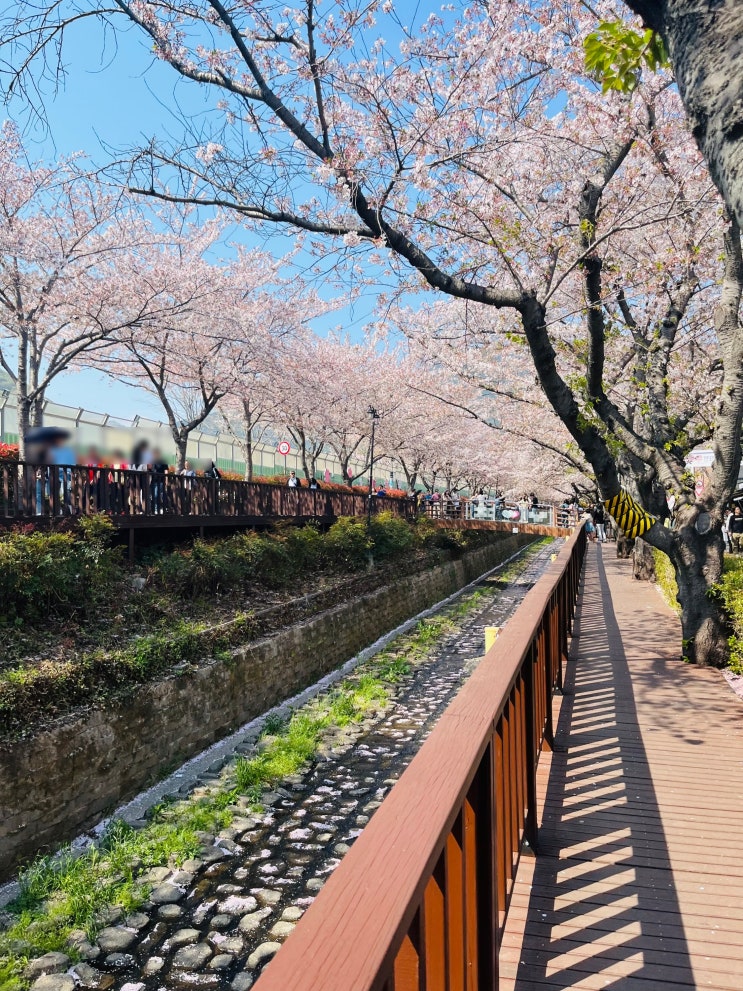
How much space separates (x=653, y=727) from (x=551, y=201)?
22.9ft

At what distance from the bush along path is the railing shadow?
Answer: 175 centimetres

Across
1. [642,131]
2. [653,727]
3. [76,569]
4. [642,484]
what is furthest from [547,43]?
[76,569]

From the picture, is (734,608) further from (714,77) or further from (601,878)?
(714,77)

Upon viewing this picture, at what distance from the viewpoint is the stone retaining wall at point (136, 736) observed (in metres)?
5.71

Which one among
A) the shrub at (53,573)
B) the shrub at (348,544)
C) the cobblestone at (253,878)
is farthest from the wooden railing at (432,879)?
the shrub at (348,544)

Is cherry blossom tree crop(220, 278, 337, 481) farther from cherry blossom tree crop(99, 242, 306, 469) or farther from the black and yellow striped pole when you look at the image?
the black and yellow striped pole

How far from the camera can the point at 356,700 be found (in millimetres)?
10070

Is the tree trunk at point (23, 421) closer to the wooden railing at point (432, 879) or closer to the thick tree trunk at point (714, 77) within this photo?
the wooden railing at point (432, 879)

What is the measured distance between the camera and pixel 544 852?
3.37 meters

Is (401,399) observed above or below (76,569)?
above

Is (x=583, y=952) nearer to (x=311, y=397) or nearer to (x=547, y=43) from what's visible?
(x=547, y=43)

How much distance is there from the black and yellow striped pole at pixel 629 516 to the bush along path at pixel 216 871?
3.56m

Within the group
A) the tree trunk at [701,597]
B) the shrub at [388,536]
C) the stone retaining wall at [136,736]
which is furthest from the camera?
the shrub at [388,536]

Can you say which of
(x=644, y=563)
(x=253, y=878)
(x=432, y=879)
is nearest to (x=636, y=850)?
(x=432, y=879)
